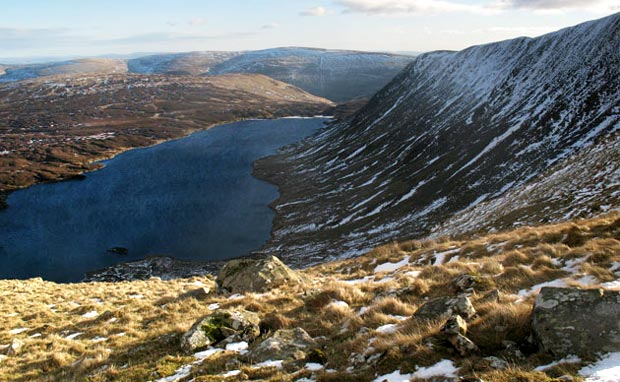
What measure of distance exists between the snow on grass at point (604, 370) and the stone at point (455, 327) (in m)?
2.15

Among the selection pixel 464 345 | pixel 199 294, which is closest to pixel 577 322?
pixel 464 345

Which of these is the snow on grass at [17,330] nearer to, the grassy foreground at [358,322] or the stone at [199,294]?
the grassy foreground at [358,322]

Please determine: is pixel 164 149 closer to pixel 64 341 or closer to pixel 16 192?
pixel 16 192

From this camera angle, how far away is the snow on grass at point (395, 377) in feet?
24.3

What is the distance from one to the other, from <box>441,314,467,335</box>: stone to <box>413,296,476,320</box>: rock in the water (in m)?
0.94

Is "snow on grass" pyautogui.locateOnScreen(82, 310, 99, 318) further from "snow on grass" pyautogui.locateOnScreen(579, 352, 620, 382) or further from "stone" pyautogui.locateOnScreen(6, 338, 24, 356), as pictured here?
"snow on grass" pyautogui.locateOnScreen(579, 352, 620, 382)

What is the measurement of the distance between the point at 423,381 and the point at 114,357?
31.3 feet

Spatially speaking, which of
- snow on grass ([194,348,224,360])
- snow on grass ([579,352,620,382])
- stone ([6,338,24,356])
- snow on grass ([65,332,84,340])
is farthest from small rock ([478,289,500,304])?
stone ([6,338,24,356])

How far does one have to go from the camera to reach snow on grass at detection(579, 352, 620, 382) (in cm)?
606

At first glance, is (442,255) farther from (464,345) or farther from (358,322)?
(464,345)

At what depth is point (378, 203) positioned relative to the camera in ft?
210

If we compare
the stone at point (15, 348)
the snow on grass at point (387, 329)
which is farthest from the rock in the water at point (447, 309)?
the stone at point (15, 348)

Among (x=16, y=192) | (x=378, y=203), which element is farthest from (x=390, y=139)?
(x=16, y=192)

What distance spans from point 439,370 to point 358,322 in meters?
3.75
